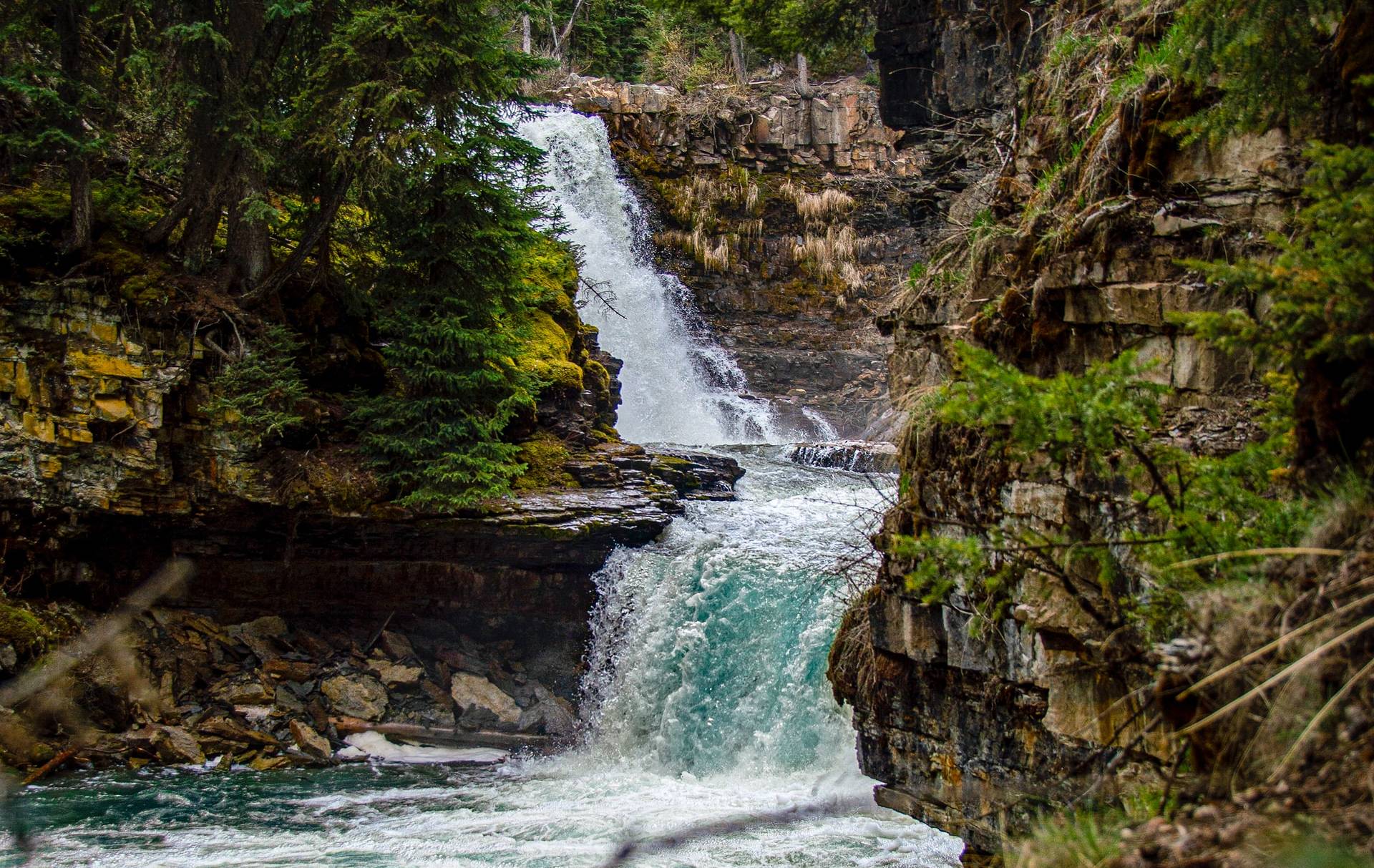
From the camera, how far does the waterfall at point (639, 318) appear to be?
871 inches

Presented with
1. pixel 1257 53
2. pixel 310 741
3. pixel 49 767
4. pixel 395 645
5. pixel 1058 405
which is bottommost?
pixel 310 741

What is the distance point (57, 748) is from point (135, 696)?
97cm

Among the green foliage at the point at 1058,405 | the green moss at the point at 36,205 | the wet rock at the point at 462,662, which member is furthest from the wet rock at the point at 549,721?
the green foliage at the point at 1058,405

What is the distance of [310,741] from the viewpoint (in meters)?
11.8

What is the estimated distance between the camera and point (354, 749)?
473 inches

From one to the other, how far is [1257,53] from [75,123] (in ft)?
40.3

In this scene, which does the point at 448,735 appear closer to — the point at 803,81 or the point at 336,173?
the point at 336,173

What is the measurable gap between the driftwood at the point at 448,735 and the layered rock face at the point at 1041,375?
19.0 ft

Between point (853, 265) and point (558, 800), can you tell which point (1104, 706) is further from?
point (853, 265)

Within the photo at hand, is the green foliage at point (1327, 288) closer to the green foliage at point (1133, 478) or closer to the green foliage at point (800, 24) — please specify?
the green foliage at point (1133, 478)

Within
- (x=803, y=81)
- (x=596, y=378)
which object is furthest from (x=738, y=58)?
(x=596, y=378)

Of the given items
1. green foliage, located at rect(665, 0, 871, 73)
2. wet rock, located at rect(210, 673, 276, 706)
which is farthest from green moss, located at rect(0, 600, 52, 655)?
green foliage, located at rect(665, 0, 871, 73)

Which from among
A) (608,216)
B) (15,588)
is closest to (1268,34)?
(15,588)

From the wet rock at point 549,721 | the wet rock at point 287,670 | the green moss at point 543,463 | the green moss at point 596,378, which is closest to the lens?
the wet rock at point 287,670
